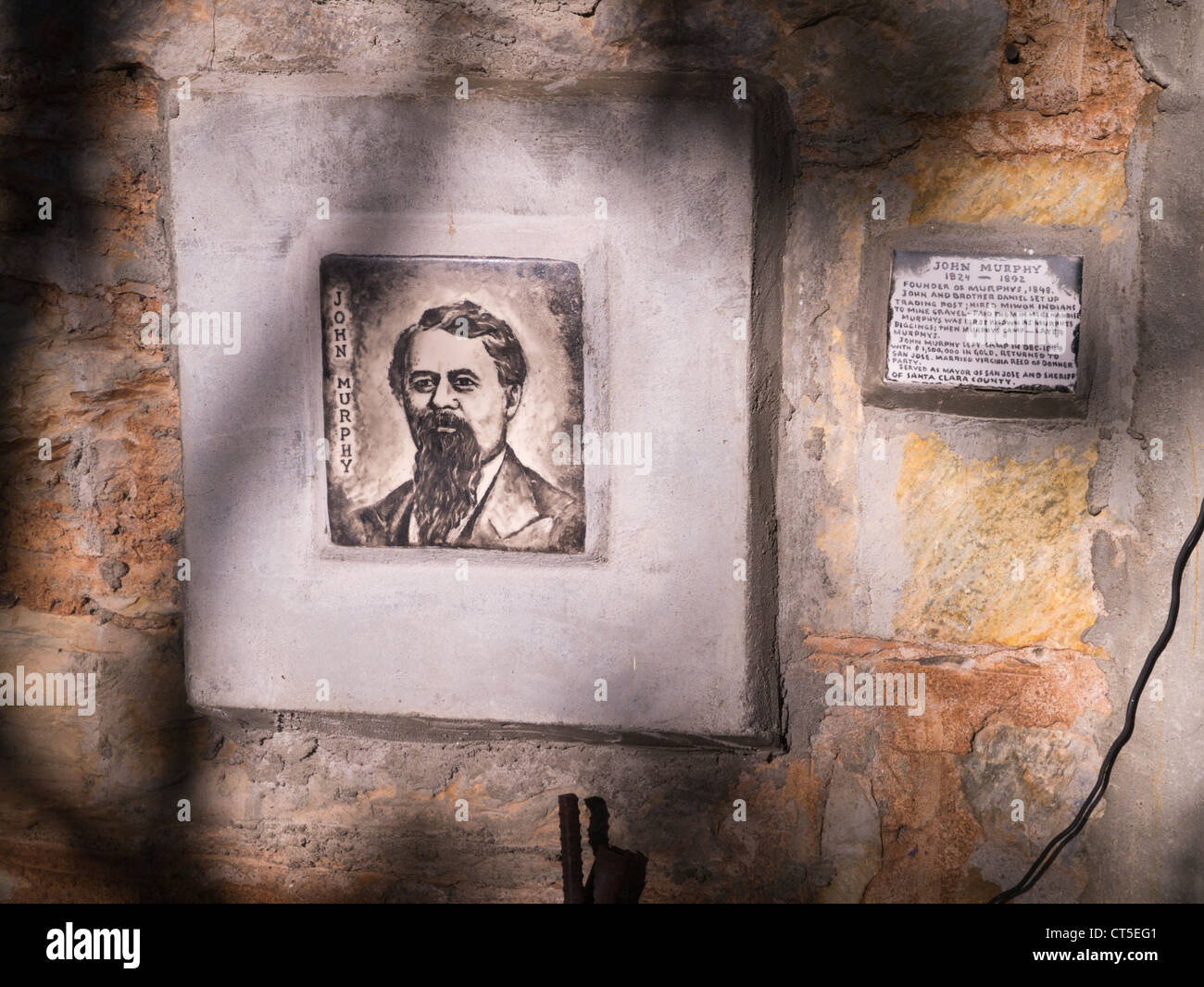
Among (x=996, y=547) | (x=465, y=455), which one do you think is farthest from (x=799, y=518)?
(x=465, y=455)

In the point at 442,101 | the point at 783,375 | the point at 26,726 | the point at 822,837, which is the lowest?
the point at 822,837

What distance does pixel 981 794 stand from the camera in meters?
1.40

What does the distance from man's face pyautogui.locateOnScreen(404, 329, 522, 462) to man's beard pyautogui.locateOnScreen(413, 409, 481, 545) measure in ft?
0.04

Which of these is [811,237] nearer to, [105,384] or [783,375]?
[783,375]

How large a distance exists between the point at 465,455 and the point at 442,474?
0.16ft

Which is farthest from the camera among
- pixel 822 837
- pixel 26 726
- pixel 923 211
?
pixel 26 726

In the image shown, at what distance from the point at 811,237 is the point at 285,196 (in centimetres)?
80

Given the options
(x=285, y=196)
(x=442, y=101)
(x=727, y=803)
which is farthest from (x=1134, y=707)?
(x=285, y=196)

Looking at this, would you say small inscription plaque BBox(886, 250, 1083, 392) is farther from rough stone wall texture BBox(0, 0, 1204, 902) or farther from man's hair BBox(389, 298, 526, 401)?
man's hair BBox(389, 298, 526, 401)

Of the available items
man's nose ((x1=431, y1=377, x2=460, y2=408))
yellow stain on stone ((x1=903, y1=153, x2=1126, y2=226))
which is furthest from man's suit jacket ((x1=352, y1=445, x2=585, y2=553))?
yellow stain on stone ((x1=903, y1=153, x2=1126, y2=226))

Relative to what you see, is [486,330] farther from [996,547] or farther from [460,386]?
[996,547]

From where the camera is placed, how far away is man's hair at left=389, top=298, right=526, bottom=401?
1353 millimetres

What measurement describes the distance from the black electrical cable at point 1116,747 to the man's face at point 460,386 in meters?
1.01

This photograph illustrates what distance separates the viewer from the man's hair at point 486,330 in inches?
53.2
